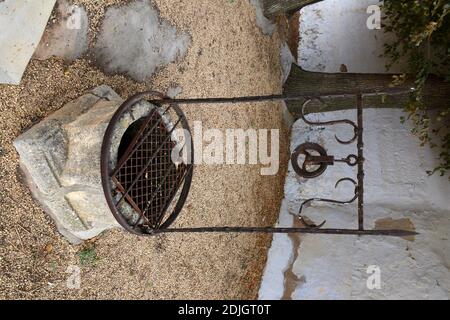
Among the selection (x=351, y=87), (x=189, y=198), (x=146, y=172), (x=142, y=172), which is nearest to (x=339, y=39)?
(x=351, y=87)

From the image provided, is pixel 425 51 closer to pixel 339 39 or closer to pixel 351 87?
pixel 351 87

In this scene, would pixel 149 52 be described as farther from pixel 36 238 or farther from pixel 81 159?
pixel 36 238

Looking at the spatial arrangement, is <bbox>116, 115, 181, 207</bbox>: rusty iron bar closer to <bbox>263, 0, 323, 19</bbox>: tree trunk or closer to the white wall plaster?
the white wall plaster

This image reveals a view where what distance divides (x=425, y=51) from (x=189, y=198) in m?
2.36

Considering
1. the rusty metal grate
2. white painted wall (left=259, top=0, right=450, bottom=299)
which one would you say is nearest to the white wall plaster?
white painted wall (left=259, top=0, right=450, bottom=299)

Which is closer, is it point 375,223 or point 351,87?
point 375,223

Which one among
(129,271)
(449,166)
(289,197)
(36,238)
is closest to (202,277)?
(129,271)

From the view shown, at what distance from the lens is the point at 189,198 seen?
161 inches

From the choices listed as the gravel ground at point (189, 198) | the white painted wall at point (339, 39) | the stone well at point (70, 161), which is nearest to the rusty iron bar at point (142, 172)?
the stone well at point (70, 161)

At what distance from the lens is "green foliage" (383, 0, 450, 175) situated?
3.74 metres

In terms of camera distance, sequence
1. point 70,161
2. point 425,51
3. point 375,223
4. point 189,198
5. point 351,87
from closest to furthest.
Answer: point 70,161, point 189,198, point 425,51, point 375,223, point 351,87

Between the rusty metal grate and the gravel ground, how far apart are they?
0.52 metres

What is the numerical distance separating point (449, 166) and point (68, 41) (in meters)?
3.03

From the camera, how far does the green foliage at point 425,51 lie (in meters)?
3.74
